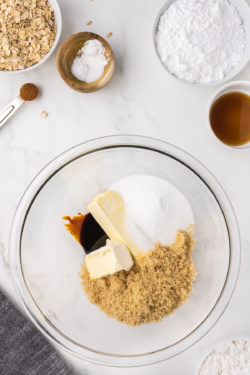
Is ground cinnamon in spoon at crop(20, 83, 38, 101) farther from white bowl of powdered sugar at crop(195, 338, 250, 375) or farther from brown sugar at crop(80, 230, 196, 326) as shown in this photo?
white bowl of powdered sugar at crop(195, 338, 250, 375)

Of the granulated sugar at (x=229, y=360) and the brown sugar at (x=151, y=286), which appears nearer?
the brown sugar at (x=151, y=286)

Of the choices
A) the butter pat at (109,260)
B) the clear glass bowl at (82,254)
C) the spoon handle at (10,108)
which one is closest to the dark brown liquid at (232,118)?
the clear glass bowl at (82,254)

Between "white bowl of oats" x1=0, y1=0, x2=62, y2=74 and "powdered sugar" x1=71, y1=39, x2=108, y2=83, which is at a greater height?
"white bowl of oats" x1=0, y1=0, x2=62, y2=74

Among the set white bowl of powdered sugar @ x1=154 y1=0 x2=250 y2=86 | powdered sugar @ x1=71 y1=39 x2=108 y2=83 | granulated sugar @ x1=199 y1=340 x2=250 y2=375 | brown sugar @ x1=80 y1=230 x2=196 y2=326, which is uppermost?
powdered sugar @ x1=71 y1=39 x2=108 y2=83

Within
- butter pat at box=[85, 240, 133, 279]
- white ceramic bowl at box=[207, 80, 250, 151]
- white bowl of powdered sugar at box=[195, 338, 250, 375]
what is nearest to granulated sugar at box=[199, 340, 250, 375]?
white bowl of powdered sugar at box=[195, 338, 250, 375]

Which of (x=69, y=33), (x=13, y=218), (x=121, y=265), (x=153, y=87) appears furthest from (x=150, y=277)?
→ (x=69, y=33)

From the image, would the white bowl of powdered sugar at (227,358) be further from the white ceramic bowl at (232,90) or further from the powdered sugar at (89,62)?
the powdered sugar at (89,62)
